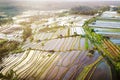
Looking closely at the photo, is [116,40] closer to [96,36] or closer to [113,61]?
[96,36]

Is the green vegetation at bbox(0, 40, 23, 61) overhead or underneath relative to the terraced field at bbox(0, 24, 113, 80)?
overhead

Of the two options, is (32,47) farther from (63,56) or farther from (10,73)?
(10,73)

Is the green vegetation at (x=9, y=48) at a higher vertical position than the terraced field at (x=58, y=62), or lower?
higher

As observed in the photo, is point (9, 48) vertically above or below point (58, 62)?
above

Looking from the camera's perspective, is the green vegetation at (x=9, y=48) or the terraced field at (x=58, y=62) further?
the green vegetation at (x=9, y=48)

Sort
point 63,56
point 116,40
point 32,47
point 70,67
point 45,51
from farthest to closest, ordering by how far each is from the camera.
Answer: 1. point 116,40
2. point 32,47
3. point 45,51
4. point 63,56
5. point 70,67

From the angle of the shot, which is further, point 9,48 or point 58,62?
point 9,48

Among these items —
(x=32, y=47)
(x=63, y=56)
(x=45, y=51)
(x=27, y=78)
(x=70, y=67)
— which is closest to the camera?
(x=27, y=78)

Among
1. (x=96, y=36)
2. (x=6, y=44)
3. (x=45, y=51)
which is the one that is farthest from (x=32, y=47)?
(x=96, y=36)

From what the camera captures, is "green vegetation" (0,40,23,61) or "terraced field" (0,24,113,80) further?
"green vegetation" (0,40,23,61)

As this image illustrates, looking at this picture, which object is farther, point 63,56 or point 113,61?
point 63,56
